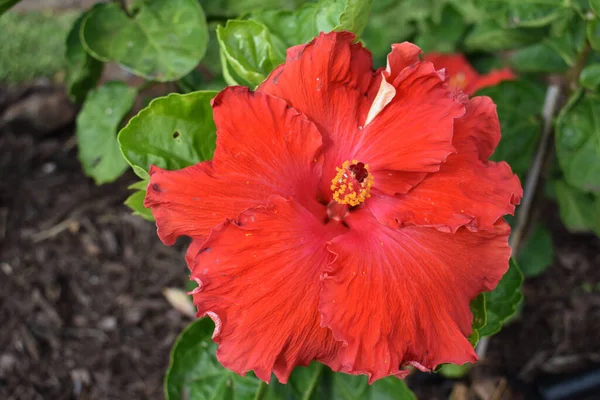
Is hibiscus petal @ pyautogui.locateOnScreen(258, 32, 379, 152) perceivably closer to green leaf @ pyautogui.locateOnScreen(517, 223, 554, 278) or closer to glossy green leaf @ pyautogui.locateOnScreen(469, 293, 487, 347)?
glossy green leaf @ pyautogui.locateOnScreen(469, 293, 487, 347)

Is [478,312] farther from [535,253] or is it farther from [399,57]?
[535,253]

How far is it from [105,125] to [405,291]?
1082mm

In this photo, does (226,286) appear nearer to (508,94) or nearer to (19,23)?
(508,94)

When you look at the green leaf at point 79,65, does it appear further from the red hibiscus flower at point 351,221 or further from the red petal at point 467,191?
the red petal at point 467,191

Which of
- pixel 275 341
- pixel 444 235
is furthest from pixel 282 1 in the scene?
pixel 275 341

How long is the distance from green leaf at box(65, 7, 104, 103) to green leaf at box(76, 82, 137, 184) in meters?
0.07

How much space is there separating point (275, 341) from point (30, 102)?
224 centimetres

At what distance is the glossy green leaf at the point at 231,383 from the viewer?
3.93 ft

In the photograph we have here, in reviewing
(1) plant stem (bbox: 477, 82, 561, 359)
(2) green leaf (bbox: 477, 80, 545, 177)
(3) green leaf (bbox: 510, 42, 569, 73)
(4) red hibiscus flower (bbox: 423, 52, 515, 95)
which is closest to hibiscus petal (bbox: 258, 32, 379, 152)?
(2) green leaf (bbox: 477, 80, 545, 177)

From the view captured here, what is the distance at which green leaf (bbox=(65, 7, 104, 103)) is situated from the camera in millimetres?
1467

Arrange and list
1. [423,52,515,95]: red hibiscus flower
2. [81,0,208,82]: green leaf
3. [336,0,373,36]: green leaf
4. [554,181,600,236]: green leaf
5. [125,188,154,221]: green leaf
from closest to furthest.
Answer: [336,0,373,36]: green leaf
[125,188,154,221]: green leaf
[81,0,208,82]: green leaf
[554,181,600,236]: green leaf
[423,52,515,95]: red hibiscus flower

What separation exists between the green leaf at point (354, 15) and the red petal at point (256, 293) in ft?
1.15

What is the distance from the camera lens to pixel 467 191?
897 millimetres

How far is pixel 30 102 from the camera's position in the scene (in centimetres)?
262
